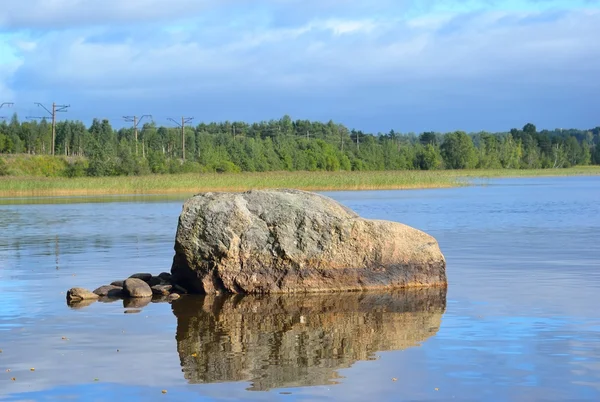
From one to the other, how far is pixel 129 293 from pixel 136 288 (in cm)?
13

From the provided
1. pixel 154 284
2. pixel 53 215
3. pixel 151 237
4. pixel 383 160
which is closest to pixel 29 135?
pixel 383 160

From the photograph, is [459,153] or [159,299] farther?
[459,153]

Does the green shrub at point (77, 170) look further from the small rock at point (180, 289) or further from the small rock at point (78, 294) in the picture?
the small rock at point (78, 294)

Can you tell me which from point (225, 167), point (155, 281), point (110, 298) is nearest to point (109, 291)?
point (110, 298)

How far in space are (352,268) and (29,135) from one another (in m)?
111

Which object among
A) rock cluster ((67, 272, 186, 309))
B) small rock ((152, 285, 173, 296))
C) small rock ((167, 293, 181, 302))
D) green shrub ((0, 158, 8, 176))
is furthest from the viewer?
green shrub ((0, 158, 8, 176))

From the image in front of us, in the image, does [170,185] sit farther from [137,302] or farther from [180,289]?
[137,302]

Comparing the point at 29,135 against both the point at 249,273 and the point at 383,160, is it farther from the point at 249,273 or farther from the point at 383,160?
the point at 249,273

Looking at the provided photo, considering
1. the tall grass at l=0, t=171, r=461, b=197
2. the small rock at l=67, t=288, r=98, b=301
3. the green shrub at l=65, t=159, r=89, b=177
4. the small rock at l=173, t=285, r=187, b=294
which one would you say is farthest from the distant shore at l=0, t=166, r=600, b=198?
the small rock at l=67, t=288, r=98, b=301

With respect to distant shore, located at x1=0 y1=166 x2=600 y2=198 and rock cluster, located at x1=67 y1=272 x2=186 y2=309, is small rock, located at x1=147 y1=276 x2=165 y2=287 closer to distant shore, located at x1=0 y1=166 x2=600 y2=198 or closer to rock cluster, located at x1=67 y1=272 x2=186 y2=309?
rock cluster, located at x1=67 y1=272 x2=186 y2=309

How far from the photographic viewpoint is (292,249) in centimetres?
1405

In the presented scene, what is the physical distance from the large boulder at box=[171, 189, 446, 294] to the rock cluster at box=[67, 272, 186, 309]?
19.2 inches

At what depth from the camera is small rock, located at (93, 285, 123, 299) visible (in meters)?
14.0

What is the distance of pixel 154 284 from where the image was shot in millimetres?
15023
